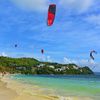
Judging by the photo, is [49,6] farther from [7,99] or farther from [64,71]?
[64,71]

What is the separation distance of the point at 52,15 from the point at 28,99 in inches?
423

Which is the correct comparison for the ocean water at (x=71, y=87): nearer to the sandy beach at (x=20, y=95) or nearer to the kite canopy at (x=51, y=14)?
the sandy beach at (x=20, y=95)

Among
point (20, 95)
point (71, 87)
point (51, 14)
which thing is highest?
point (51, 14)

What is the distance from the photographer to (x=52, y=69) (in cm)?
19025

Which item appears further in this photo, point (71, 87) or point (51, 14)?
point (71, 87)

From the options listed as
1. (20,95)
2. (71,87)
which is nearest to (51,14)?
(20,95)

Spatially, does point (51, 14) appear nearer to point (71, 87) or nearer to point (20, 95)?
point (20, 95)

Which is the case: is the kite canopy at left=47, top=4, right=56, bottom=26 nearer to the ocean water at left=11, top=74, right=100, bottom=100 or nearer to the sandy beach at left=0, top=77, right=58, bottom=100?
the sandy beach at left=0, top=77, right=58, bottom=100

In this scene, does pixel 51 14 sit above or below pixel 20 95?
above

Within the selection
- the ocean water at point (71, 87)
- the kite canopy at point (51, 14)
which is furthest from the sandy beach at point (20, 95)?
the kite canopy at point (51, 14)

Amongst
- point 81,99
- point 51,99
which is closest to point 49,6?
point 51,99

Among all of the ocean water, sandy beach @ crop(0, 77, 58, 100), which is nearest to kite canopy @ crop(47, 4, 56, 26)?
sandy beach @ crop(0, 77, 58, 100)

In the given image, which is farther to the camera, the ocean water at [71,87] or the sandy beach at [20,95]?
the ocean water at [71,87]

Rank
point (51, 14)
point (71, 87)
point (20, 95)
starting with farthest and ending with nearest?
1. point (71, 87)
2. point (20, 95)
3. point (51, 14)
